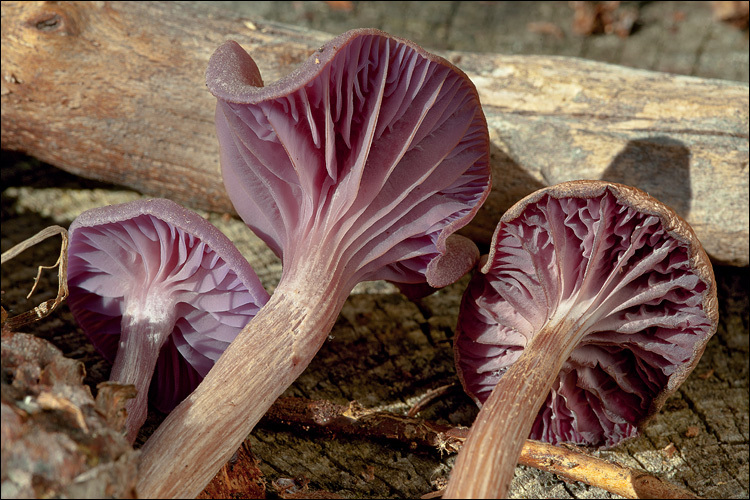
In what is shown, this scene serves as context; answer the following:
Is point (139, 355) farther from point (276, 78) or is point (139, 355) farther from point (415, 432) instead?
point (276, 78)

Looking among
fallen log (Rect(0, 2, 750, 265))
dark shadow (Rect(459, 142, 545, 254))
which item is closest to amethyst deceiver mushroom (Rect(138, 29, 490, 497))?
dark shadow (Rect(459, 142, 545, 254))

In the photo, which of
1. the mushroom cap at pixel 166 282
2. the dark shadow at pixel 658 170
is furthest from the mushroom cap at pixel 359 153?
the dark shadow at pixel 658 170

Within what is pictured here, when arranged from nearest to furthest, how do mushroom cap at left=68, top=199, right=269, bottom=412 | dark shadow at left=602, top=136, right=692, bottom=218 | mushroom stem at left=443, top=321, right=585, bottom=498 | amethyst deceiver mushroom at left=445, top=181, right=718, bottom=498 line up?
mushroom stem at left=443, top=321, right=585, bottom=498
amethyst deceiver mushroom at left=445, top=181, right=718, bottom=498
mushroom cap at left=68, top=199, right=269, bottom=412
dark shadow at left=602, top=136, right=692, bottom=218

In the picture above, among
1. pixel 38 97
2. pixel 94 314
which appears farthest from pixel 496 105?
pixel 38 97

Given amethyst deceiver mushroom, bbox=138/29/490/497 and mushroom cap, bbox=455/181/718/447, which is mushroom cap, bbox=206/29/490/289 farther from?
mushroom cap, bbox=455/181/718/447

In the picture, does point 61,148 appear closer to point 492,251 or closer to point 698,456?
point 492,251

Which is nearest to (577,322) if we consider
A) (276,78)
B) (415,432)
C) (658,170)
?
(415,432)
